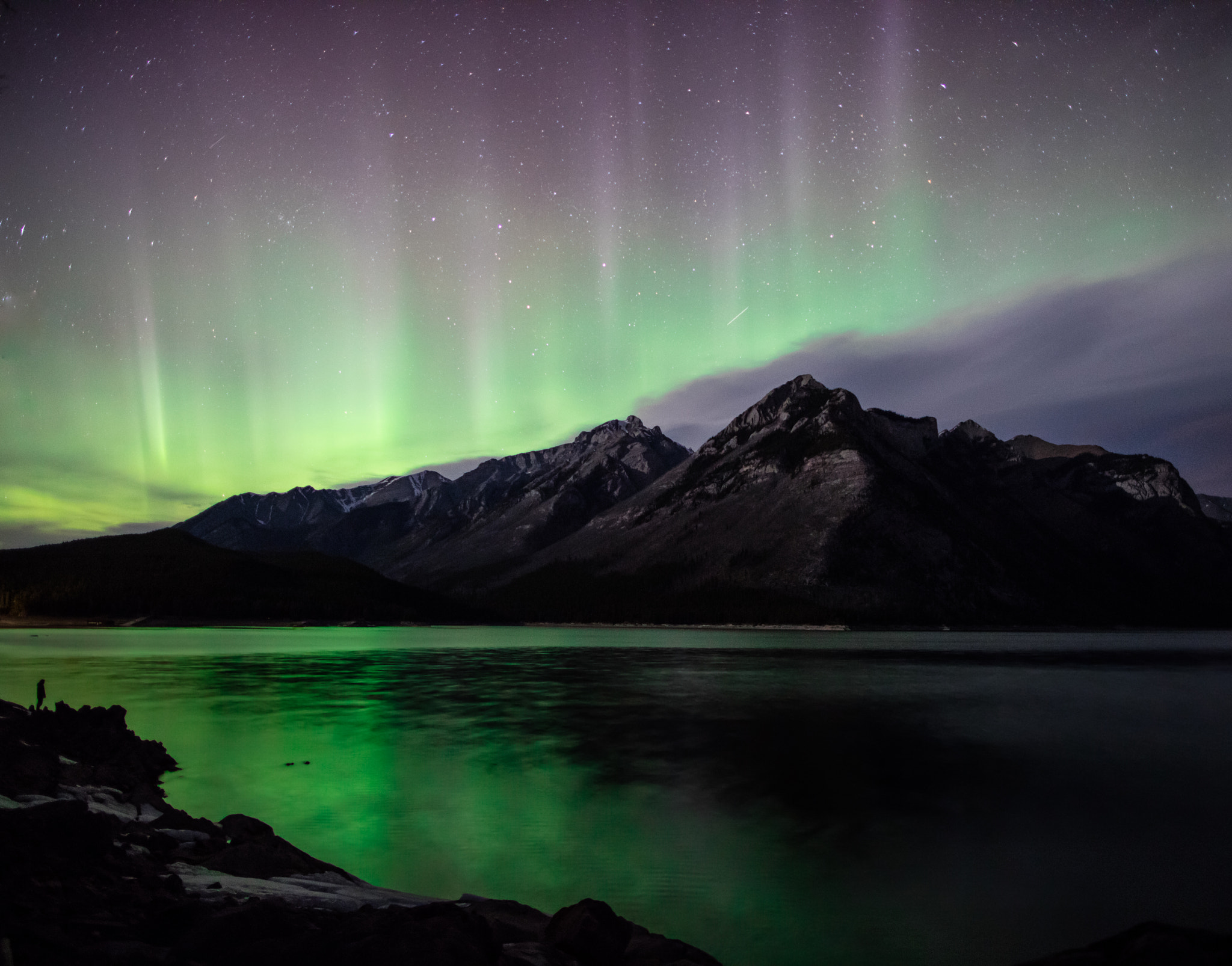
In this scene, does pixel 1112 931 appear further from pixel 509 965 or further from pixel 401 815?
pixel 401 815

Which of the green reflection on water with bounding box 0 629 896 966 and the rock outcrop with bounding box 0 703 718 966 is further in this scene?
the green reflection on water with bounding box 0 629 896 966

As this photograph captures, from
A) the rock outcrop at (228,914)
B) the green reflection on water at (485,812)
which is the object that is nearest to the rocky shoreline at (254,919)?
the rock outcrop at (228,914)

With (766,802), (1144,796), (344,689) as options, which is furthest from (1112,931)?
(344,689)

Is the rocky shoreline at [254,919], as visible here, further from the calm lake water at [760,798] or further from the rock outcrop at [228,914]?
the calm lake water at [760,798]

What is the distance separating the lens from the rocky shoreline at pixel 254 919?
1096 cm

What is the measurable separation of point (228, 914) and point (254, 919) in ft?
1.26

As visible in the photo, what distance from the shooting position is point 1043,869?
70.1ft

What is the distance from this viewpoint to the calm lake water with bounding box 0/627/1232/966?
60.3 feet

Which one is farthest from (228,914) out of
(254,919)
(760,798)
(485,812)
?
(760,798)

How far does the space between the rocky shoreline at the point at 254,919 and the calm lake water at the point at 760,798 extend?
3531 mm

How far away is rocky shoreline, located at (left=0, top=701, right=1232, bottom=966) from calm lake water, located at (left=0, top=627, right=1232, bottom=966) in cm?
353

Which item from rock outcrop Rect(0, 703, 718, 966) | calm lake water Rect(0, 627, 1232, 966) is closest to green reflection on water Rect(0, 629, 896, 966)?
calm lake water Rect(0, 627, 1232, 966)

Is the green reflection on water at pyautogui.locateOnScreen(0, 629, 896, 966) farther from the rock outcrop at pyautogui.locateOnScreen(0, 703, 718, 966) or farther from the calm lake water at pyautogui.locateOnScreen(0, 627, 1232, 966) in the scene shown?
the rock outcrop at pyautogui.locateOnScreen(0, 703, 718, 966)

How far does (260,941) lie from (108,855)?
5.78 metres
